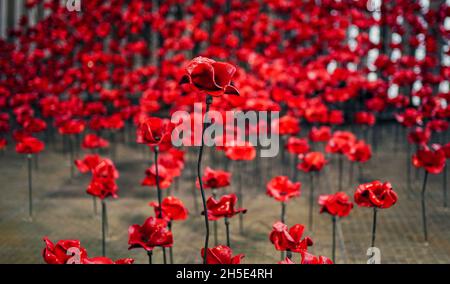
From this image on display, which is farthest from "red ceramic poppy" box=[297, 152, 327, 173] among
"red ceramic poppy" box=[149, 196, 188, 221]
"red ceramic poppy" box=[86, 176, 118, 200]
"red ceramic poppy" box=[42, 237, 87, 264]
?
"red ceramic poppy" box=[42, 237, 87, 264]

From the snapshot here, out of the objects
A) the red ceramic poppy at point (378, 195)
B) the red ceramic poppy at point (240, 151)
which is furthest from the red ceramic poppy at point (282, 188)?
the red ceramic poppy at point (240, 151)

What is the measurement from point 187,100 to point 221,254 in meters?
3.64

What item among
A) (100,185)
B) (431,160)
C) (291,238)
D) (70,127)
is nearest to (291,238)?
(291,238)

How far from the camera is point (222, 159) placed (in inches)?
259

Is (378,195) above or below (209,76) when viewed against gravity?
below

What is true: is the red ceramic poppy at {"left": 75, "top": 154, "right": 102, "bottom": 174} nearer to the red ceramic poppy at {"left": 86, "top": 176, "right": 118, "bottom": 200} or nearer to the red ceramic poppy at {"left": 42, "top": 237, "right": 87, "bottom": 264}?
the red ceramic poppy at {"left": 86, "top": 176, "right": 118, "bottom": 200}

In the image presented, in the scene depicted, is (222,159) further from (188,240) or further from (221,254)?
(221,254)

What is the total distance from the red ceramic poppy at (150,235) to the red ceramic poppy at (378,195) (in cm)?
101

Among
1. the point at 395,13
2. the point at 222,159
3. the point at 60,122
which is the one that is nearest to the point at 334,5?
the point at 395,13

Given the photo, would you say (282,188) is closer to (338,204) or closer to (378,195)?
(338,204)

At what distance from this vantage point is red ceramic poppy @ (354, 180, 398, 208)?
2699 mm

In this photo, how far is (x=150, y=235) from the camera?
2287 mm

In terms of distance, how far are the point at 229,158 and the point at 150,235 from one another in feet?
10.0

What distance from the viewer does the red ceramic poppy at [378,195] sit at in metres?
2.70
